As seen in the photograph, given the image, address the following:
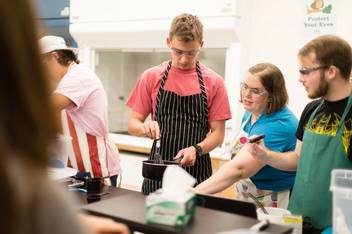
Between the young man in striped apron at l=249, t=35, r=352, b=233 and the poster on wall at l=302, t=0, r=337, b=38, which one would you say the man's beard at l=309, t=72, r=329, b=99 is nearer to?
the young man in striped apron at l=249, t=35, r=352, b=233

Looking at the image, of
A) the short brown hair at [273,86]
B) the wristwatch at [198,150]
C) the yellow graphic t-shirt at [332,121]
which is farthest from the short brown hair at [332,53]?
the wristwatch at [198,150]

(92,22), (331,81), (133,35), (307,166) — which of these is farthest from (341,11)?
(92,22)

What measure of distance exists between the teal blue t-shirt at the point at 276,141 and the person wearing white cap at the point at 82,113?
0.59 metres

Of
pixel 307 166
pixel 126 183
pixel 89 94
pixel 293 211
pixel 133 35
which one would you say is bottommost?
pixel 126 183

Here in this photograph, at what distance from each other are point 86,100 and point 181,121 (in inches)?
14.7

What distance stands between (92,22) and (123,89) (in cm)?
51

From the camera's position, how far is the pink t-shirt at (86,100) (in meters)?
1.53

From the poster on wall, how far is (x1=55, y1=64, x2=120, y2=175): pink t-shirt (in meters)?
1.06

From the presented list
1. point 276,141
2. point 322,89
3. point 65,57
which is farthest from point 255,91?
point 65,57

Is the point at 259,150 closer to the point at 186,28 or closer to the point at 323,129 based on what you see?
the point at 323,129

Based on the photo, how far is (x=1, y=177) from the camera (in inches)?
14.5

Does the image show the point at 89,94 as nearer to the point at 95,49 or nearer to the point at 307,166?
the point at 307,166

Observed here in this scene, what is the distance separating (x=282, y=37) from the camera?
2094 millimetres

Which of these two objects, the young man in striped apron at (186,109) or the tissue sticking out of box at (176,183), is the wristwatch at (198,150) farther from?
the tissue sticking out of box at (176,183)
